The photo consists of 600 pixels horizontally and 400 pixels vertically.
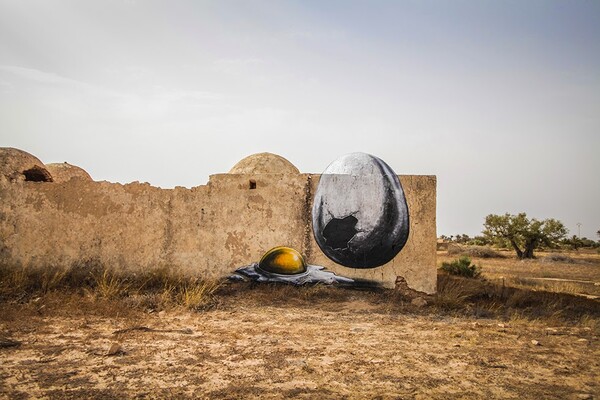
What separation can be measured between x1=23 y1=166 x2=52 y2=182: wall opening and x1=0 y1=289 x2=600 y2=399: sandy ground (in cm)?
320

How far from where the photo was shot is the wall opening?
7.81 metres

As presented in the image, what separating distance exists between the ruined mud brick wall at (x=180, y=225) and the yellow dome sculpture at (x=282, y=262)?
0.38 ft

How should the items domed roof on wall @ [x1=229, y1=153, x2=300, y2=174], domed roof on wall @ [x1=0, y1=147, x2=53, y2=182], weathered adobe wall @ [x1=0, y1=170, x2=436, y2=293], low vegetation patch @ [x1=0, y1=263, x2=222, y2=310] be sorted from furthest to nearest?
domed roof on wall @ [x1=229, y1=153, x2=300, y2=174]
domed roof on wall @ [x1=0, y1=147, x2=53, y2=182]
weathered adobe wall @ [x1=0, y1=170, x2=436, y2=293]
low vegetation patch @ [x1=0, y1=263, x2=222, y2=310]

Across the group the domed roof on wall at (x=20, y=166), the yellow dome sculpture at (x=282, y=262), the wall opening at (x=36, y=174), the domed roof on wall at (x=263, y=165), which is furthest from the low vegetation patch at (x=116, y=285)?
the domed roof on wall at (x=263, y=165)

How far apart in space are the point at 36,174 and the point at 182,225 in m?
3.26

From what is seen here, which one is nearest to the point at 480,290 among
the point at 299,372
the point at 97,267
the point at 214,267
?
the point at 214,267

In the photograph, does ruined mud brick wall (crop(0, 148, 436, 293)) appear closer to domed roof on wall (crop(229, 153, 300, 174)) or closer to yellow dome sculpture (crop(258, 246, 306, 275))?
yellow dome sculpture (crop(258, 246, 306, 275))

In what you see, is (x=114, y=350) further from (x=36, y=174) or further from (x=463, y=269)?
(x=463, y=269)

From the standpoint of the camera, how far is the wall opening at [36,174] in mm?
7812

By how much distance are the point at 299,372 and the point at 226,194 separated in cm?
451

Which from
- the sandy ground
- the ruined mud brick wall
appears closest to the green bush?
the ruined mud brick wall

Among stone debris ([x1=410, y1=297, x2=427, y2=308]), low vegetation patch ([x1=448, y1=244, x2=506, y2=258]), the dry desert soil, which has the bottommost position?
the dry desert soil

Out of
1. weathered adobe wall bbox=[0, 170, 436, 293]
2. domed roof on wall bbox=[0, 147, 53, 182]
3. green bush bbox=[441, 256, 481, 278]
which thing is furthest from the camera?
green bush bbox=[441, 256, 481, 278]

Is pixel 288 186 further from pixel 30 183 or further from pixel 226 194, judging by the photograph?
pixel 30 183
